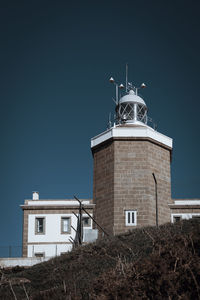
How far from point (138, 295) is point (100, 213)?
74.4 ft

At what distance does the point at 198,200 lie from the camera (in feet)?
112

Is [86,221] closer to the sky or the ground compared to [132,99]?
closer to the ground

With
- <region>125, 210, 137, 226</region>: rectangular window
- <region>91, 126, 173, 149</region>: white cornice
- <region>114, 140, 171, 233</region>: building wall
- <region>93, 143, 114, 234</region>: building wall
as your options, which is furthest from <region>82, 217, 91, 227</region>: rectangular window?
<region>91, 126, 173, 149</region>: white cornice

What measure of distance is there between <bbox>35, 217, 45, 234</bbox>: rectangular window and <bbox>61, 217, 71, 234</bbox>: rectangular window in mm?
1210

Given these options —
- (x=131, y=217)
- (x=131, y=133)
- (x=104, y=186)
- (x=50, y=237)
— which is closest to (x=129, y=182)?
(x=104, y=186)

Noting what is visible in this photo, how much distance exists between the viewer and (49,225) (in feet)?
Answer: 111

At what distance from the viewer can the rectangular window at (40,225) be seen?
3375 cm

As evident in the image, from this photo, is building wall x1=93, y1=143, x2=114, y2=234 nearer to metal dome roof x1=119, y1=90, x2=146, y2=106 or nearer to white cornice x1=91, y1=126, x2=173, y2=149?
white cornice x1=91, y1=126, x2=173, y2=149

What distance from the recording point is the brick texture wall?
3038 centimetres

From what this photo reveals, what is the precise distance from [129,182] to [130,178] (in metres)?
0.25

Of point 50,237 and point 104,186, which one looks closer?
point 104,186

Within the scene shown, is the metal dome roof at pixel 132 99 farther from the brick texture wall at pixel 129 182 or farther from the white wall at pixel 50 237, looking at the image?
the white wall at pixel 50 237

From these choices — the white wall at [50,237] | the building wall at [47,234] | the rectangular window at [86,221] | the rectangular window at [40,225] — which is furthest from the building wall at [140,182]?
the rectangular window at [40,225]

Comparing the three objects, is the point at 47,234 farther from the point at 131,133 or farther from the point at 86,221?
the point at 131,133
